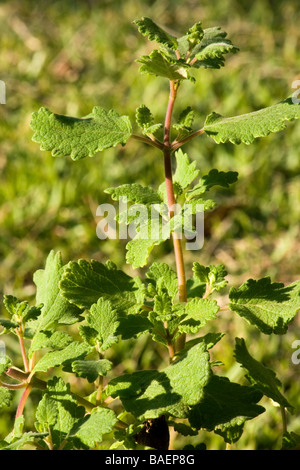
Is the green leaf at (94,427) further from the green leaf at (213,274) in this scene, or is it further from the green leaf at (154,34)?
the green leaf at (154,34)

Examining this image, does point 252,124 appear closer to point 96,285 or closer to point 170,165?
point 170,165

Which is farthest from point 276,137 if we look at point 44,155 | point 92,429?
point 92,429

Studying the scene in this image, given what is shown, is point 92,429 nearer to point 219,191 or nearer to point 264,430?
point 264,430

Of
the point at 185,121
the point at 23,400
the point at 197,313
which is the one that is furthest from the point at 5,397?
the point at 185,121

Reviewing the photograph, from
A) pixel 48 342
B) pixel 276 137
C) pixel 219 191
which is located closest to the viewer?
pixel 48 342

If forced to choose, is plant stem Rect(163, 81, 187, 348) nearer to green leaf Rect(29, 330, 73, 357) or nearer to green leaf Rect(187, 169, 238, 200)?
green leaf Rect(187, 169, 238, 200)
